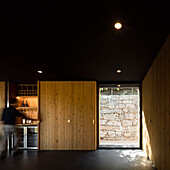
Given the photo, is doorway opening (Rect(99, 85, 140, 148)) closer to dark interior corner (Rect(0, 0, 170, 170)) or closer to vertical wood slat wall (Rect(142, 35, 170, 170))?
dark interior corner (Rect(0, 0, 170, 170))

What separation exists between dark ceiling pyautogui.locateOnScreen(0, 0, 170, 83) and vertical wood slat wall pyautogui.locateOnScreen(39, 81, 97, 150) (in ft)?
1.64

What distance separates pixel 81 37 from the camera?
342cm

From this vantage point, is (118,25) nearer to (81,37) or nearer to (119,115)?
(81,37)

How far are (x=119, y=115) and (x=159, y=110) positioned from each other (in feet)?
9.39

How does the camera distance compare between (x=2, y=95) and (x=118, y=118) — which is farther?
(x=118, y=118)

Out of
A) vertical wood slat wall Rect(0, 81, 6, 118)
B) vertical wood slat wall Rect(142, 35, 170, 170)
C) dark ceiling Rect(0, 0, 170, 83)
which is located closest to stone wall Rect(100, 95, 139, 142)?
dark ceiling Rect(0, 0, 170, 83)

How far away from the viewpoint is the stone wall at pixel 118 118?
6.36 metres

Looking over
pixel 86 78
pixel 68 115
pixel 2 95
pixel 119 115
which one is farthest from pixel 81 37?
pixel 119 115

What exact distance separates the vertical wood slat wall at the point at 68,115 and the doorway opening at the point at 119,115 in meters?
0.98

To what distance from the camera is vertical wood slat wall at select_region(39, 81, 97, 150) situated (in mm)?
5461

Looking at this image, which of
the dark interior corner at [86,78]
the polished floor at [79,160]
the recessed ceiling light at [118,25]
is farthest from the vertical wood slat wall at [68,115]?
the recessed ceiling light at [118,25]

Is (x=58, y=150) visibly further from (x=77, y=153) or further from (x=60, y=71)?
(x=60, y=71)

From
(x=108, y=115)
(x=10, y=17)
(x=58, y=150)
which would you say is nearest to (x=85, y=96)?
(x=108, y=115)

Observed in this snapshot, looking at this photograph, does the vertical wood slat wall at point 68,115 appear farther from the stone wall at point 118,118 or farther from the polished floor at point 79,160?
the stone wall at point 118,118
